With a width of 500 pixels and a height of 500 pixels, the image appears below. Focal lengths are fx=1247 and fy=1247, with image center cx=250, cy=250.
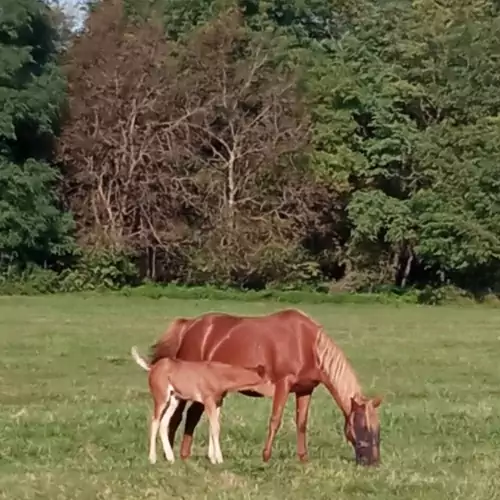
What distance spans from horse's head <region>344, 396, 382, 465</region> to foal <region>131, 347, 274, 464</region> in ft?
2.49

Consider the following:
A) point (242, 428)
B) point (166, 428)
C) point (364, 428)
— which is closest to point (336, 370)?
point (364, 428)

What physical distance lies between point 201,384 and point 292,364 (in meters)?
0.86

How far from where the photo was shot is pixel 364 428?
10.8m

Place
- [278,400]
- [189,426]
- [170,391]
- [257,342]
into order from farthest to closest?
[189,426], [257,342], [278,400], [170,391]

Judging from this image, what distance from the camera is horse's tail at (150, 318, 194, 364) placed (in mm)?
11453

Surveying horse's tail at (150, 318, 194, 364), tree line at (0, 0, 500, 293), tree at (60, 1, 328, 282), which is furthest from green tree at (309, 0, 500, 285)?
horse's tail at (150, 318, 194, 364)

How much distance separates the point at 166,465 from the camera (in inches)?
414

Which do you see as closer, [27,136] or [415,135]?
[415,135]

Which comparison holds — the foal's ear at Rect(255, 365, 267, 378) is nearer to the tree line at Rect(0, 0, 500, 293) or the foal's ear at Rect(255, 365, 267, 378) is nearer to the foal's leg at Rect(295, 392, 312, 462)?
the foal's leg at Rect(295, 392, 312, 462)

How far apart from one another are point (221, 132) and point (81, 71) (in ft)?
20.2

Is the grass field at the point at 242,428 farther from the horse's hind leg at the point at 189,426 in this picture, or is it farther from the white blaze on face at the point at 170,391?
the white blaze on face at the point at 170,391

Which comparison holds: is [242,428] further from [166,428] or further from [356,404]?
[356,404]

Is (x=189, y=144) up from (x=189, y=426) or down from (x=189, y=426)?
up

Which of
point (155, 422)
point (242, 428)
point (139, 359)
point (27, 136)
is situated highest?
point (27, 136)
